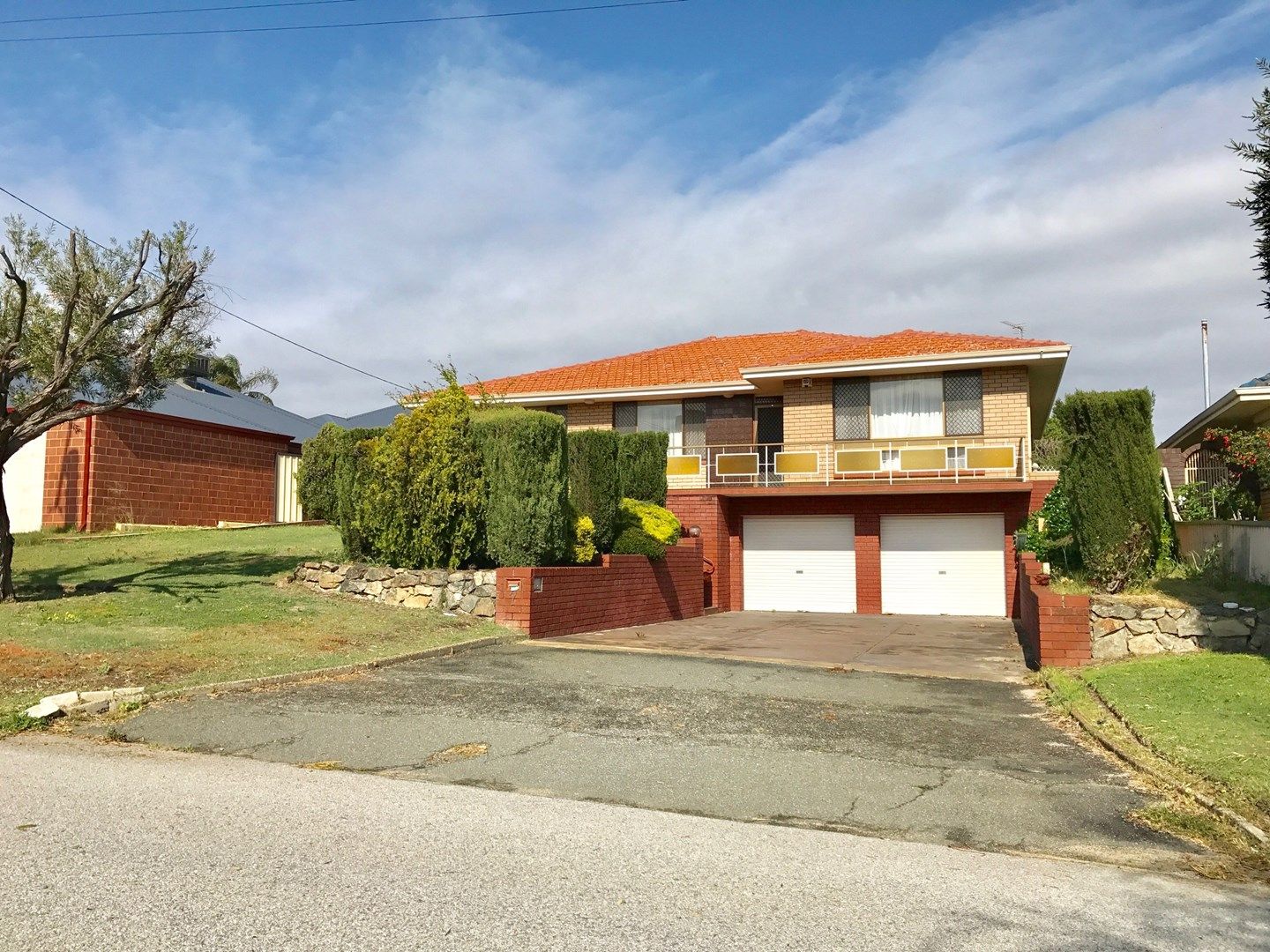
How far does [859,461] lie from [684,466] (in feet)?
14.5

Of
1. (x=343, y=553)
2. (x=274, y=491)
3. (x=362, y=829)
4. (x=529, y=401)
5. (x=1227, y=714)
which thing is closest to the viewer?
(x=362, y=829)

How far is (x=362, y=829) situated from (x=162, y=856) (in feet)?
3.48

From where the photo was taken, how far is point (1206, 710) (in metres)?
8.99

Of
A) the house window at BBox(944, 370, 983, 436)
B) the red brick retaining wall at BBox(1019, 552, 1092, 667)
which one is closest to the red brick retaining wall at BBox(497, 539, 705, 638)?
the house window at BBox(944, 370, 983, 436)

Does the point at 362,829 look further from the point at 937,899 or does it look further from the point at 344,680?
the point at 344,680

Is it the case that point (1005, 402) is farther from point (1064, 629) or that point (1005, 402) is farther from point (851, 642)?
point (1064, 629)

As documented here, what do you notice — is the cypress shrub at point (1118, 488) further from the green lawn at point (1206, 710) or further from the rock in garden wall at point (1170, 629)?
the green lawn at point (1206, 710)

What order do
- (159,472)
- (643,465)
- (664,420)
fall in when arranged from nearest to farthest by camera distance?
(643,465), (159,472), (664,420)

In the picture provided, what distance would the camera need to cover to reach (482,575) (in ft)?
50.2

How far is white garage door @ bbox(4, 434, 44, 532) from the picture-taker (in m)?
24.0

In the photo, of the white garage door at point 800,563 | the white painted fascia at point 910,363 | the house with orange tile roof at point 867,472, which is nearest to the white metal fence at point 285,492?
the house with orange tile roof at point 867,472

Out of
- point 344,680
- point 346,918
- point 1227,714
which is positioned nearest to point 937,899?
point 346,918

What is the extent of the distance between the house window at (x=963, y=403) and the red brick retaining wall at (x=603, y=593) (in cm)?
661

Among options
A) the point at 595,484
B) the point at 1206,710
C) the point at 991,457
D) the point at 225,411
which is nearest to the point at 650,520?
the point at 595,484
